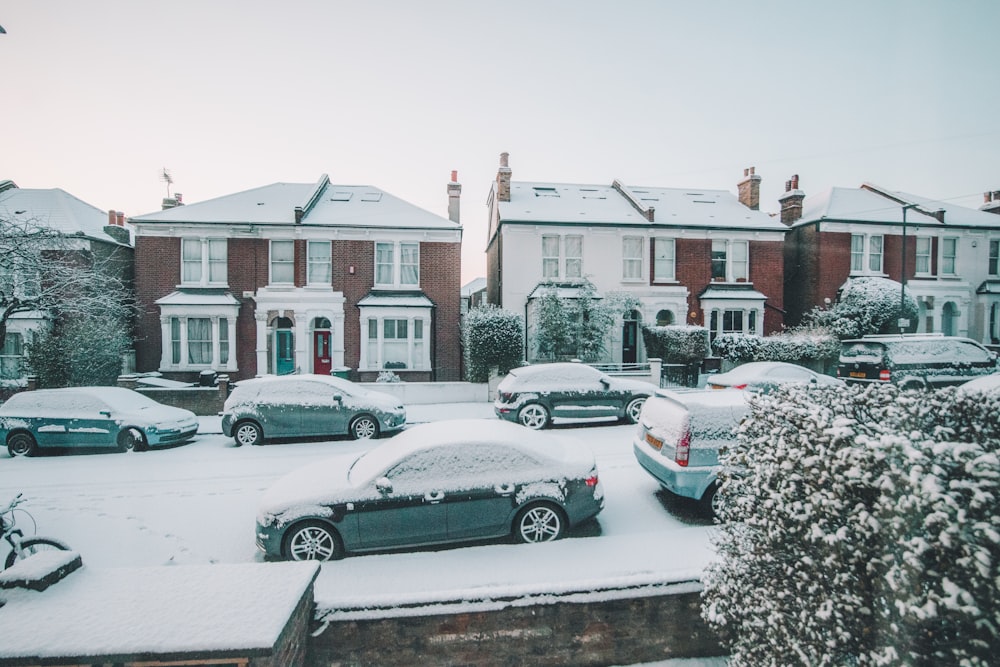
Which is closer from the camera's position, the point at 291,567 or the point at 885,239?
the point at 291,567

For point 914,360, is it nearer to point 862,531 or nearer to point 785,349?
point 785,349

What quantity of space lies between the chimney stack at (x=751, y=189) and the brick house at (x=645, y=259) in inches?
53.4

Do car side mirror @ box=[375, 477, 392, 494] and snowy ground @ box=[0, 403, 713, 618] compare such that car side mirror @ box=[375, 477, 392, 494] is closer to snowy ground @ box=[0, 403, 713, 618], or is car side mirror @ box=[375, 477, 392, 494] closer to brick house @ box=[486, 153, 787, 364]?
snowy ground @ box=[0, 403, 713, 618]

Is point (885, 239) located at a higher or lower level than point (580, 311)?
higher

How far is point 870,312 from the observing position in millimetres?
18953

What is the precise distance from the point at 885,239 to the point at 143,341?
106ft

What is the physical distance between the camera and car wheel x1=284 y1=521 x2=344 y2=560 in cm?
523

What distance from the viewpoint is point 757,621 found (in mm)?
3344

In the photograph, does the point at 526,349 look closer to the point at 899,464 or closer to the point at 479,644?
the point at 479,644

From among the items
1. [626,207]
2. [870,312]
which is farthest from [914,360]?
[626,207]

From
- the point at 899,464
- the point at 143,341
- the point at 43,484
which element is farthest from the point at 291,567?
the point at 143,341

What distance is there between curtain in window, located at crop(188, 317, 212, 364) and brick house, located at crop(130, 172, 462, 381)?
0.04 meters

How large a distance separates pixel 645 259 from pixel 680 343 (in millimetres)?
4878

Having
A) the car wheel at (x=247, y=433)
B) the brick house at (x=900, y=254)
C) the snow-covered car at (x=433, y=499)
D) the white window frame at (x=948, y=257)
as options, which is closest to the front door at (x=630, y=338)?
the brick house at (x=900, y=254)
